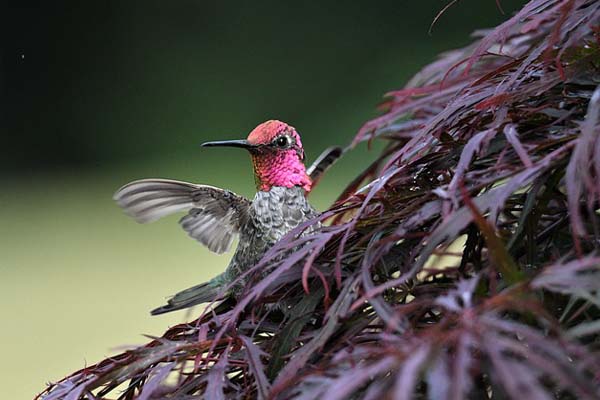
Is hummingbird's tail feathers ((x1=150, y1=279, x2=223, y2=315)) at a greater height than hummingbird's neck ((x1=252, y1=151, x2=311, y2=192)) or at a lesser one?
lesser

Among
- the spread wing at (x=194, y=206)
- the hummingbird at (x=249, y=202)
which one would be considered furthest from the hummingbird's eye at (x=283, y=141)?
the spread wing at (x=194, y=206)

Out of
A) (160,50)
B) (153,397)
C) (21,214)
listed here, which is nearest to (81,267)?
(21,214)

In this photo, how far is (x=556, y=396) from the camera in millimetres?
704

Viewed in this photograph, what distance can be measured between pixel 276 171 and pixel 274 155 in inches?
1.0

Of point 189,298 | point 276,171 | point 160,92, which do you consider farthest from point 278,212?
point 160,92

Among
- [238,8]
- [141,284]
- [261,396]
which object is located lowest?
[141,284]

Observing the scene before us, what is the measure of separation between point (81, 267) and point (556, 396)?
4.17 metres

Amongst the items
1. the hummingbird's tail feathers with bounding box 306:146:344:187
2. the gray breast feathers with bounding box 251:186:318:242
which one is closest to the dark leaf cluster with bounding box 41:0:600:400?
the gray breast feathers with bounding box 251:186:318:242

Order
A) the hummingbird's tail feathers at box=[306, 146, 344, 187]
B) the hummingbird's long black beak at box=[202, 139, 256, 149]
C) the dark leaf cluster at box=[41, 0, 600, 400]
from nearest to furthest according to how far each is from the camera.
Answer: the dark leaf cluster at box=[41, 0, 600, 400], the hummingbird's long black beak at box=[202, 139, 256, 149], the hummingbird's tail feathers at box=[306, 146, 344, 187]

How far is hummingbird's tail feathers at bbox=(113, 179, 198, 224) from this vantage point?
135 cm

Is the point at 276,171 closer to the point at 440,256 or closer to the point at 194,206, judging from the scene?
the point at 194,206

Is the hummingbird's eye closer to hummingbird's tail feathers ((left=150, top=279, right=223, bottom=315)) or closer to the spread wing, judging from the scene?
the spread wing

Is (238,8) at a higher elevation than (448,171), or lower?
higher

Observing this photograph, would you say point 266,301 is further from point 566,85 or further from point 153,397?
point 566,85
